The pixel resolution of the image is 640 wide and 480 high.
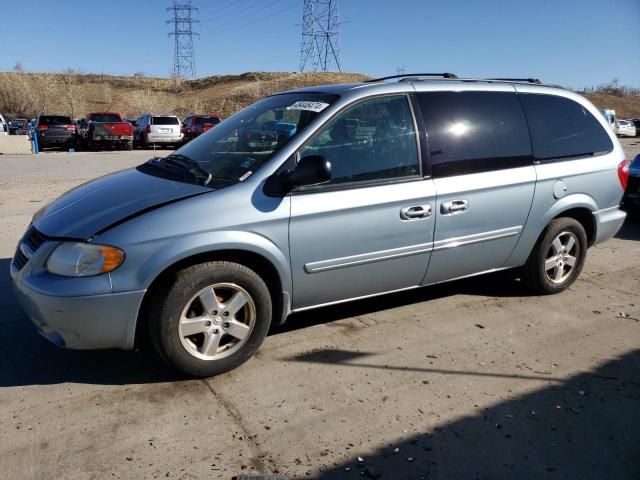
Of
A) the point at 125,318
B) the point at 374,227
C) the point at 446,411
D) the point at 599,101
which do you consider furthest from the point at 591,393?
the point at 599,101

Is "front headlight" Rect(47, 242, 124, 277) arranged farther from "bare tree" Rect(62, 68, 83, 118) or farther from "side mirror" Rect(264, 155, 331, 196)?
"bare tree" Rect(62, 68, 83, 118)

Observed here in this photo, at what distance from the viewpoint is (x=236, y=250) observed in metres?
3.32

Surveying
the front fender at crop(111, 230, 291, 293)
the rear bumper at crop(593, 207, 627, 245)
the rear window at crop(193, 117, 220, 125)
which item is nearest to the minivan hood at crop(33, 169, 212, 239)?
the front fender at crop(111, 230, 291, 293)

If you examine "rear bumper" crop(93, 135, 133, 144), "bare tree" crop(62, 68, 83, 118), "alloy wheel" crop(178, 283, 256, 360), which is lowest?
"alloy wheel" crop(178, 283, 256, 360)

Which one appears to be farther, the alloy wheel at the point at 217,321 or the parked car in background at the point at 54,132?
the parked car in background at the point at 54,132

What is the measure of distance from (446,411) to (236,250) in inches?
60.8

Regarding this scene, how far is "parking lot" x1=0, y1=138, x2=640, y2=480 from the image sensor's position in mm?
2631

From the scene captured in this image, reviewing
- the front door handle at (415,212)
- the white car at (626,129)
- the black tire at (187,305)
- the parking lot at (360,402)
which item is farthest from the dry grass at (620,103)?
the black tire at (187,305)

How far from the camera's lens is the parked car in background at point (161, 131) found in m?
25.2

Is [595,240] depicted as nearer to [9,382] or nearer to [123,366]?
[123,366]

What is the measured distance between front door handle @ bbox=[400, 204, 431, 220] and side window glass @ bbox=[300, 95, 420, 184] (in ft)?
0.78

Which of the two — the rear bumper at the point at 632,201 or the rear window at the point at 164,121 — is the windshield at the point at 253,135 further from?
the rear window at the point at 164,121

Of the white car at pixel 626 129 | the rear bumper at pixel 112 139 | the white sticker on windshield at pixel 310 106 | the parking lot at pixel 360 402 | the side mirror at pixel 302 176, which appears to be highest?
the white car at pixel 626 129

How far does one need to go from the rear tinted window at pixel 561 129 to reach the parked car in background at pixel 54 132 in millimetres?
24708
